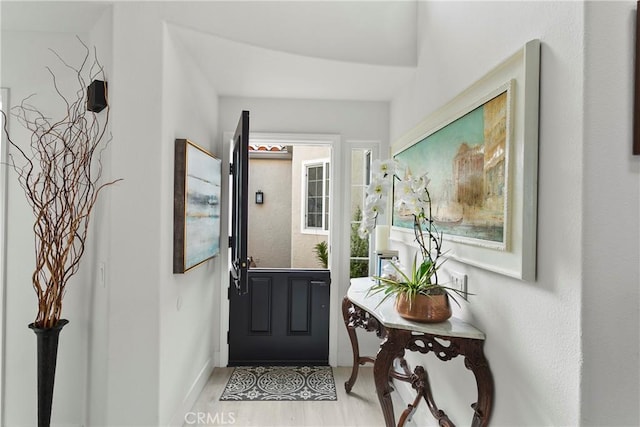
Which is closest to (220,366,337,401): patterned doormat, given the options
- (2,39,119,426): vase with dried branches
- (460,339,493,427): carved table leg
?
(2,39,119,426): vase with dried branches

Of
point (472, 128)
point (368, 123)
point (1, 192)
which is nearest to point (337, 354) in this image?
point (368, 123)

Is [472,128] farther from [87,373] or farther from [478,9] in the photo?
[87,373]

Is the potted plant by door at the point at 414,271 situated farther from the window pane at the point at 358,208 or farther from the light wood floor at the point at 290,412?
the window pane at the point at 358,208

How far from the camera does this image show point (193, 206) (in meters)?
2.23

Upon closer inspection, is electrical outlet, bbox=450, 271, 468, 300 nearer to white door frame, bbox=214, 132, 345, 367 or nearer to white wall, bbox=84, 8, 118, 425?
white door frame, bbox=214, 132, 345, 367

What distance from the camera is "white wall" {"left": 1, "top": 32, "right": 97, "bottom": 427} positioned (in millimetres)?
2051

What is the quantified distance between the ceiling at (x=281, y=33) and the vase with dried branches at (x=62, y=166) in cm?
26

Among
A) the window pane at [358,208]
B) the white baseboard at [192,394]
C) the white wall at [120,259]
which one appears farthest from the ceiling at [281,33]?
the white baseboard at [192,394]

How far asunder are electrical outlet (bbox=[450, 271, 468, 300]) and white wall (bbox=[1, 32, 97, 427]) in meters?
2.03

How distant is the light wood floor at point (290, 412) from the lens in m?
2.31

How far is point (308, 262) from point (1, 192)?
3.74 meters

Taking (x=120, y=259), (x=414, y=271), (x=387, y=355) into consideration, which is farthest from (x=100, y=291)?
(x=414, y=271)

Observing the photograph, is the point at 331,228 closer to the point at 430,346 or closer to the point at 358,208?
the point at 358,208

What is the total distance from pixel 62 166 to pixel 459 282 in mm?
2258
